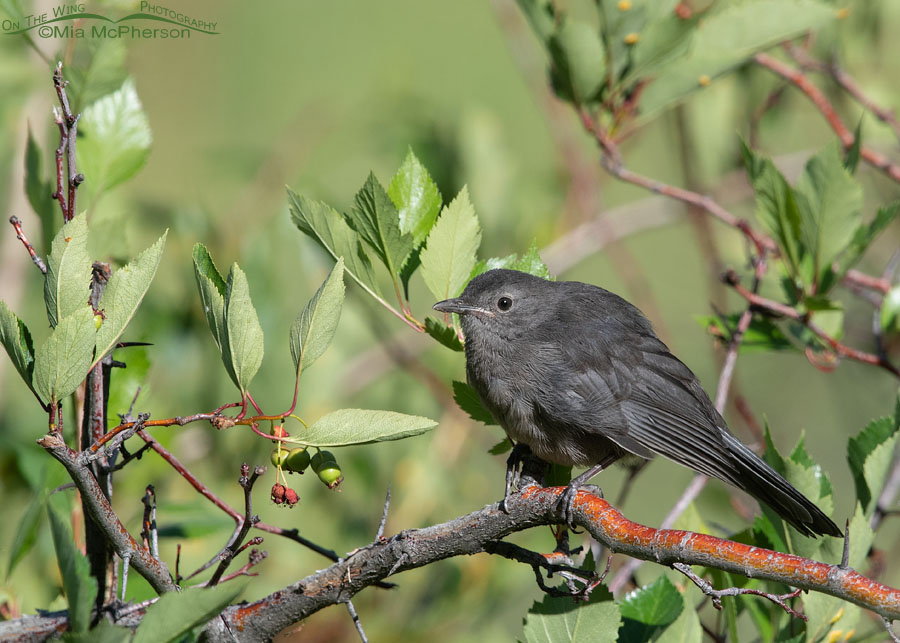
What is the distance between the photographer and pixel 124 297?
5.28ft

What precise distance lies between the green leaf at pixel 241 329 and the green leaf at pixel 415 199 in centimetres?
69

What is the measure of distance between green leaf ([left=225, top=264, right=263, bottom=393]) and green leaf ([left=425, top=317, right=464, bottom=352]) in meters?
0.64

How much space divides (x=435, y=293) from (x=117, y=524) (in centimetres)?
94

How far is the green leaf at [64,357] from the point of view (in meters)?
1.50

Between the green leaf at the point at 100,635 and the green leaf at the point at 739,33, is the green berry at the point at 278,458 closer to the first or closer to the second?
the green leaf at the point at 100,635

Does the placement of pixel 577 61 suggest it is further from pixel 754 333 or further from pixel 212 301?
pixel 212 301

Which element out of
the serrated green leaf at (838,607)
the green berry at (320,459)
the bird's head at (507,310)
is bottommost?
the serrated green leaf at (838,607)

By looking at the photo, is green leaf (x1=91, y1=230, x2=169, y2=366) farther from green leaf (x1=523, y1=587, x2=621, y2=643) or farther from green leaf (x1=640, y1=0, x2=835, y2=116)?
green leaf (x1=640, y1=0, x2=835, y2=116)

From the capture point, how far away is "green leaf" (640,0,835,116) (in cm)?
264

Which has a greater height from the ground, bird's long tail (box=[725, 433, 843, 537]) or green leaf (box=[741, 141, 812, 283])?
green leaf (box=[741, 141, 812, 283])

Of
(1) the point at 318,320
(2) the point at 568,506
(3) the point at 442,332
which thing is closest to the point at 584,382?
(3) the point at 442,332

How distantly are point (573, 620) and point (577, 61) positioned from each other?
158cm

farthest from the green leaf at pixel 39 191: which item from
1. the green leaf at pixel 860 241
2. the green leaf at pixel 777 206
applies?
the green leaf at pixel 860 241

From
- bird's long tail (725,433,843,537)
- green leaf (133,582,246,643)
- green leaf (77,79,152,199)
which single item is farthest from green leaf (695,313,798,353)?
green leaf (133,582,246,643)
